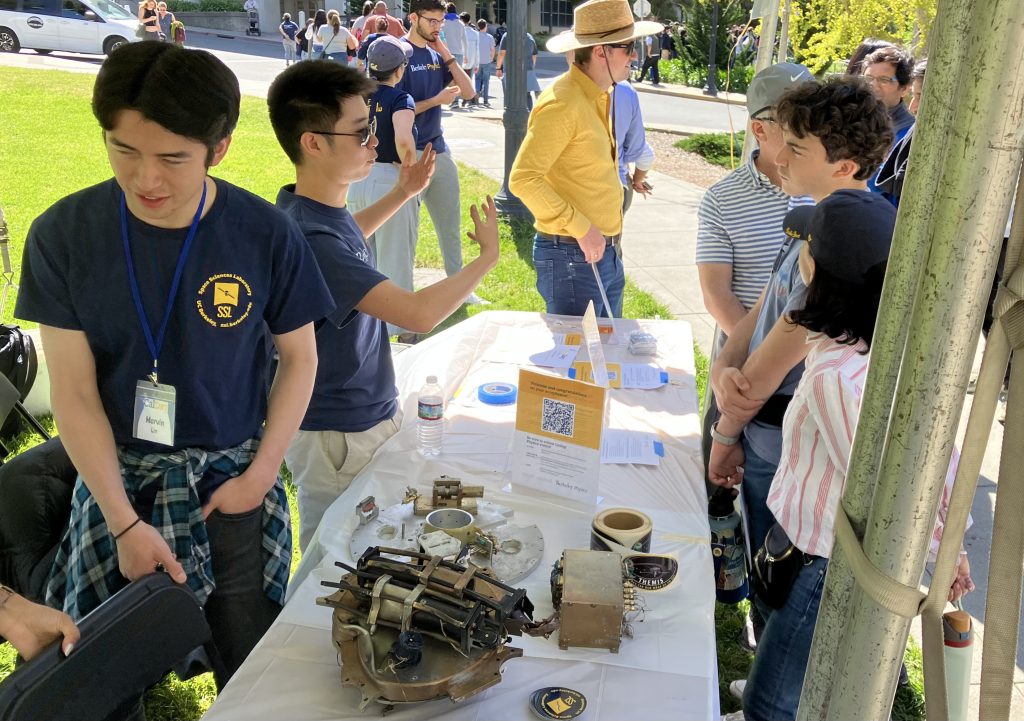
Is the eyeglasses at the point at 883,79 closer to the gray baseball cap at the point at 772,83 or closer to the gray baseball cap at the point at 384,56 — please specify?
the gray baseball cap at the point at 772,83

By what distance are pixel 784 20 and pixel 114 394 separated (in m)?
3.58

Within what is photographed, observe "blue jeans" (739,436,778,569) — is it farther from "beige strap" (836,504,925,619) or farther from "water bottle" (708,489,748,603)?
"beige strap" (836,504,925,619)

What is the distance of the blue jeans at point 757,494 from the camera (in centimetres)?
220

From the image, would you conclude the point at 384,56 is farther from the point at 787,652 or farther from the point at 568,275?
the point at 787,652

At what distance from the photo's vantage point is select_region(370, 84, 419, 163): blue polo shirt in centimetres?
479

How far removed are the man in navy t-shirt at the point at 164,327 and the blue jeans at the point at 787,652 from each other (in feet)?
3.97

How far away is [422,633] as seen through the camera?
140 cm

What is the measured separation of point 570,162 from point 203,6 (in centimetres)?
3354

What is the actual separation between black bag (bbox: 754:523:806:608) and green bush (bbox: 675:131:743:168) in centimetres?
1025

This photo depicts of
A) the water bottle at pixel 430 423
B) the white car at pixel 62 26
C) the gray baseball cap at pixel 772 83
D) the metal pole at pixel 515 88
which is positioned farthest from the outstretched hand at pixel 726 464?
the white car at pixel 62 26

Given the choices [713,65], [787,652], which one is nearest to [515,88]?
[787,652]

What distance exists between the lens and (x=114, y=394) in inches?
68.1

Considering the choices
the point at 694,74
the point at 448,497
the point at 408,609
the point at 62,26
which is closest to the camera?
the point at 408,609

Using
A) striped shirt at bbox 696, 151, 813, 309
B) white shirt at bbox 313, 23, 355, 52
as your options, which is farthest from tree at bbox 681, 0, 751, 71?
striped shirt at bbox 696, 151, 813, 309
